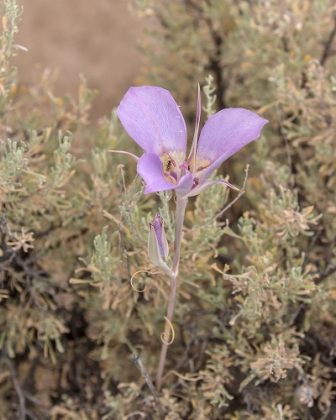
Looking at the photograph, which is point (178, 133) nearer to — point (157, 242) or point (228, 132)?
point (228, 132)

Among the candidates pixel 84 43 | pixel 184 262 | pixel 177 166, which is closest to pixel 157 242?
pixel 177 166

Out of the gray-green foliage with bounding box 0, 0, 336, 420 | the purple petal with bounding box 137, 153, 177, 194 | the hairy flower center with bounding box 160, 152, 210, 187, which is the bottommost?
the gray-green foliage with bounding box 0, 0, 336, 420

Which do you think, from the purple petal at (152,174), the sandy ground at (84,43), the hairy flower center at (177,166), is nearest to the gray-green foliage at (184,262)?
the hairy flower center at (177,166)

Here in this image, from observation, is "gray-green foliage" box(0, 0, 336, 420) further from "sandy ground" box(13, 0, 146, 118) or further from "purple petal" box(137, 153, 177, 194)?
"sandy ground" box(13, 0, 146, 118)

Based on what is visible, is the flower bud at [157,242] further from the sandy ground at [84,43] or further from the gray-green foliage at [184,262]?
the sandy ground at [84,43]

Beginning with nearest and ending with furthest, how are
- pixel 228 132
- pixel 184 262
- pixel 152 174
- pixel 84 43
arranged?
pixel 152 174
pixel 228 132
pixel 184 262
pixel 84 43

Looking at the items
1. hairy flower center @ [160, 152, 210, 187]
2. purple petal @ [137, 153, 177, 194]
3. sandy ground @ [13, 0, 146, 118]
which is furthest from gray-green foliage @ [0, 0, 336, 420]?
sandy ground @ [13, 0, 146, 118]
